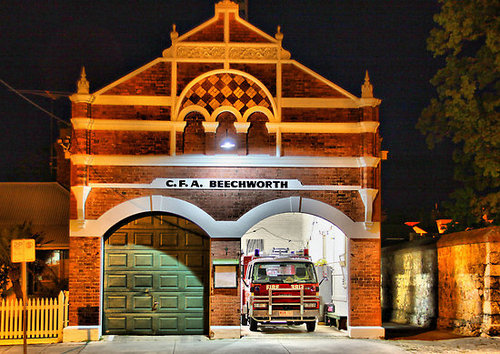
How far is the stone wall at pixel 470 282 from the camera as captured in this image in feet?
55.9

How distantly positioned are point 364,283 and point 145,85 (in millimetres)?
8136

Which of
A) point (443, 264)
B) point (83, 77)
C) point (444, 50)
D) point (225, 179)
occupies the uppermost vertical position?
point (444, 50)

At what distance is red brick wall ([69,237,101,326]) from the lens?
17109 millimetres

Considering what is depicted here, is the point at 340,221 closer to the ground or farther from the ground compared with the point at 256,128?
closer to the ground

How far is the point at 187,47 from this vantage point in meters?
18.0

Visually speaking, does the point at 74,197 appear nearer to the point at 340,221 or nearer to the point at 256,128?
the point at 256,128

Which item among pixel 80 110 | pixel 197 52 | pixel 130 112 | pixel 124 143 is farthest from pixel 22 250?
pixel 197 52

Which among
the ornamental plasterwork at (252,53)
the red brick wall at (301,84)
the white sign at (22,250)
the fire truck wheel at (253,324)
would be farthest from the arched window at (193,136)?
the fire truck wheel at (253,324)

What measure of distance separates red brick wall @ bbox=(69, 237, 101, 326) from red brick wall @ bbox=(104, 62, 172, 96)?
4.12 meters

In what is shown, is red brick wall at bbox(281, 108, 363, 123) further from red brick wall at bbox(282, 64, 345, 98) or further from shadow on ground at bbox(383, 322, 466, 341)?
shadow on ground at bbox(383, 322, 466, 341)

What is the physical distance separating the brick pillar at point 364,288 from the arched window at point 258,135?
3.69 meters

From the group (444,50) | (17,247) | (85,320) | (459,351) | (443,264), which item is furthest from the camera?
(444,50)

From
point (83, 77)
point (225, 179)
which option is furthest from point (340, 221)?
point (83, 77)

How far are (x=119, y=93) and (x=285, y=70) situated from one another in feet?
15.3
